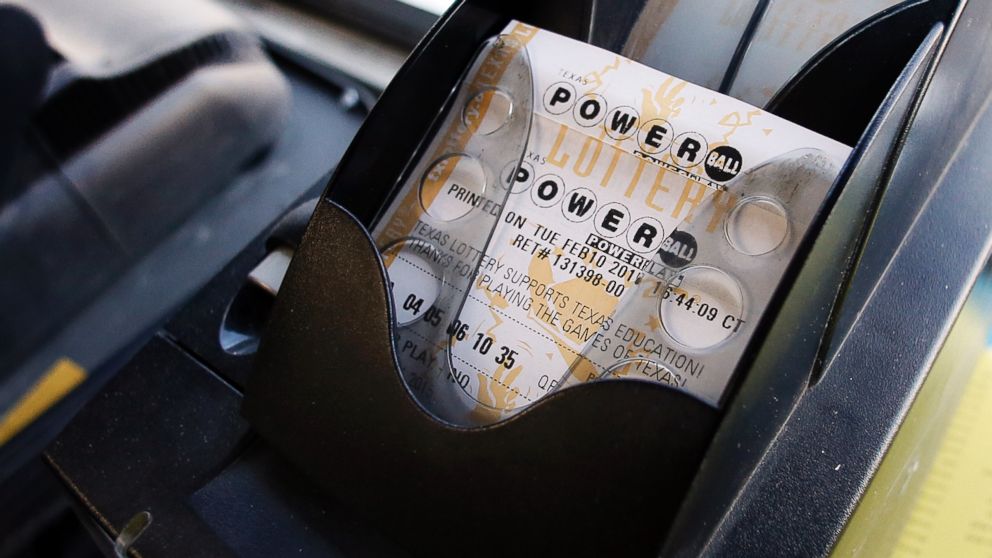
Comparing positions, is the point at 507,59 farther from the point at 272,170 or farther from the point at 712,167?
the point at 272,170

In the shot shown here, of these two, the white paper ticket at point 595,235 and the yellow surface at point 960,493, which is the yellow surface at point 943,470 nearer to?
the yellow surface at point 960,493

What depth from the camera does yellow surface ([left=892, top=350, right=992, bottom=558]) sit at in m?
0.39

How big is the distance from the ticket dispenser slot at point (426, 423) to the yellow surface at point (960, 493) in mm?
191

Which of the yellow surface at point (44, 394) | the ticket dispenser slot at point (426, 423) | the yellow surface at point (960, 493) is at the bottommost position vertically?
the yellow surface at point (44, 394)

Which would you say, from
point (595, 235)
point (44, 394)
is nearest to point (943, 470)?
point (595, 235)

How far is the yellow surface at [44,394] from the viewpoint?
62 centimetres

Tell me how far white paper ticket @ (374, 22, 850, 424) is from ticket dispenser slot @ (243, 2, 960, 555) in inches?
0.6

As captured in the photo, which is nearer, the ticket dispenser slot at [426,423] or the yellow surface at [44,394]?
the ticket dispenser slot at [426,423]

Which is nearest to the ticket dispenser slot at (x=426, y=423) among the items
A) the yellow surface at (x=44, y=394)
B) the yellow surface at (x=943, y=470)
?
the yellow surface at (x=943, y=470)

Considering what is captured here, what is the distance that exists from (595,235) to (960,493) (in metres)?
0.25

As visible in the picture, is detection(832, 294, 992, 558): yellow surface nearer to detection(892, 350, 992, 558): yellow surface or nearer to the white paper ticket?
detection(892, 350, 992, 558): yellow surface

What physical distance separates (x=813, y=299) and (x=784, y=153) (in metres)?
0.07

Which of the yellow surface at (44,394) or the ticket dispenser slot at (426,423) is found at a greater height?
the ticket dispenser slot at (426,423)

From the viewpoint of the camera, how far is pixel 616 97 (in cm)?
37
